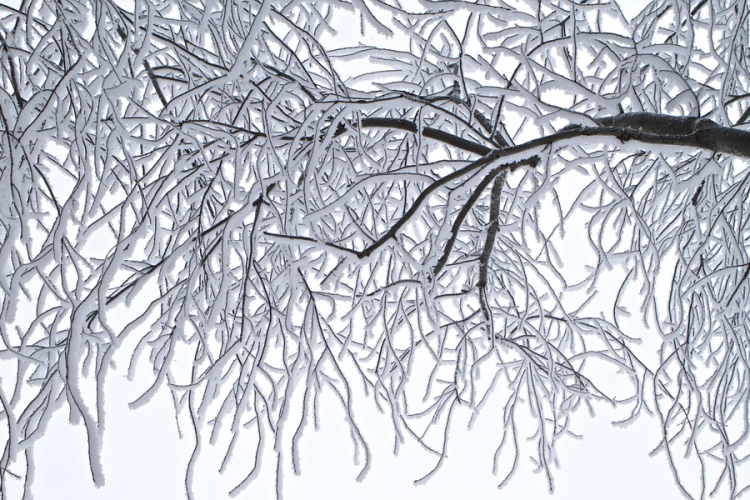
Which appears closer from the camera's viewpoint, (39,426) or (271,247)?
(39,426)

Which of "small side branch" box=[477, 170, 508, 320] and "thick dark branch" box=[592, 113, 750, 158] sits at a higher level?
"small side branch" box=[477, 170, 508, 320]

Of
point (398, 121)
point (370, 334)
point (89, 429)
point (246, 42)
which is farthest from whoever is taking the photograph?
point (370, 334)

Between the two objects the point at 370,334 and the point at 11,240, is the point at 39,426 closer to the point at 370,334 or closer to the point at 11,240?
the point at 11,240

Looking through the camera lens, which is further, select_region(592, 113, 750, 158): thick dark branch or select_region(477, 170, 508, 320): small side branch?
select_region(477, 170, 508, 320): small side branch

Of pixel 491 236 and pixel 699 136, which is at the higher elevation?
pixel 491 236

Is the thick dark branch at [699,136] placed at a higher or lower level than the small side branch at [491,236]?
lower

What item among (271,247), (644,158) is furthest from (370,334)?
(644,158)

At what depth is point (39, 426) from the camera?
1.45m

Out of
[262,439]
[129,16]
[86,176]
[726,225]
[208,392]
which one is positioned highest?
[129,16]

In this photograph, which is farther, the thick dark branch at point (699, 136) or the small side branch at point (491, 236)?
Result: the small side branch at point (491, 236)

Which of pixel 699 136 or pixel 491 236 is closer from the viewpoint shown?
pixel 699 136

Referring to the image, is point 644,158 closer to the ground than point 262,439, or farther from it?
farther from it

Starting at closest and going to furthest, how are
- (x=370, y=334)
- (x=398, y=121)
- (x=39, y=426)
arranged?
(x=39, y=426), (x=398, y=121), (x=370, y=334)

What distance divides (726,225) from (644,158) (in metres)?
0.80
